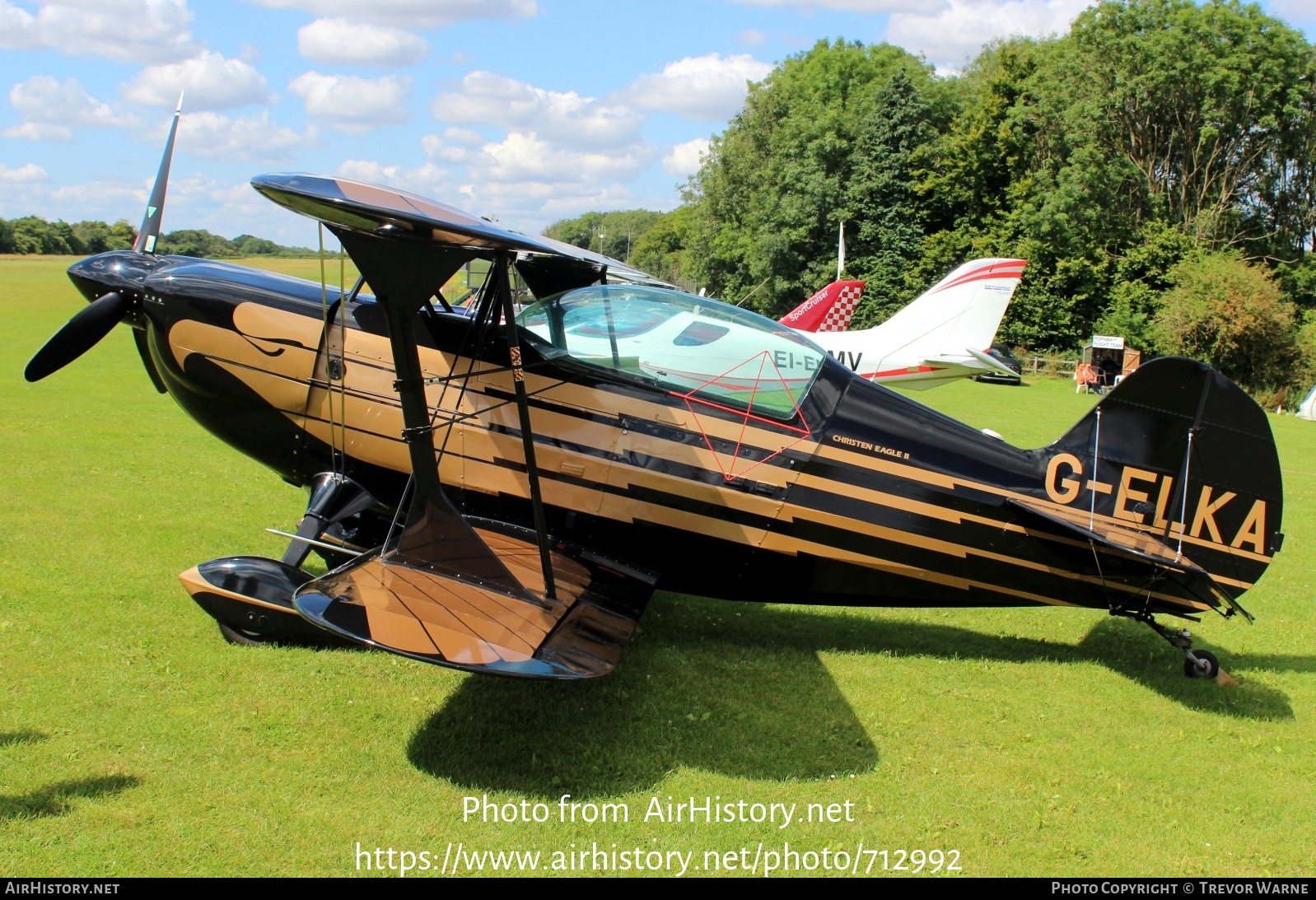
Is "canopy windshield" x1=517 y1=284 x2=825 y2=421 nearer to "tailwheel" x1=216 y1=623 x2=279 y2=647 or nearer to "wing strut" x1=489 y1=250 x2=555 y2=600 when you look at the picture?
"wing strut" x1=489 y1=250 x2=555 y2=600

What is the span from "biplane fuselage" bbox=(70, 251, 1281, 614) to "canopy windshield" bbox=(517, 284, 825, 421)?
0.13 ft

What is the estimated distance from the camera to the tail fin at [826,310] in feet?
79.0

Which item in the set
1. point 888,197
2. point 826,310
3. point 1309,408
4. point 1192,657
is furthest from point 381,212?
point 888,197

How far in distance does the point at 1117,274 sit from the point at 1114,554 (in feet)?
125

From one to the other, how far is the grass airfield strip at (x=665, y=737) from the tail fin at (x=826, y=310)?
17.6m

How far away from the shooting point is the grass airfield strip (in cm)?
372

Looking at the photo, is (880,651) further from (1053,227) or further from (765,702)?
(1053,227)

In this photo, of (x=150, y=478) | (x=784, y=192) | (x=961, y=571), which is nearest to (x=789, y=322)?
(x=150, y=478)

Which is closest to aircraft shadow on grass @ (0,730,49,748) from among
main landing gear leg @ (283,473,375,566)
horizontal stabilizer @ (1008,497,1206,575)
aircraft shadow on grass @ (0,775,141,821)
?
aircraft shadow on grass @ (0,775,141,821)

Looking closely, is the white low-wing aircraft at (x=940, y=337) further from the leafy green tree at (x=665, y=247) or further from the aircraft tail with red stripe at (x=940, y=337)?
the leafy green tree at (x=665, y=247)

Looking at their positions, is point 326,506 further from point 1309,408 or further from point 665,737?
point 1309,408

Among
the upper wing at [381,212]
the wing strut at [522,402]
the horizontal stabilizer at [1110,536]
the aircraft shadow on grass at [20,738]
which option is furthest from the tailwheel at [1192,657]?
the aircraft shadow on grass at [20,738]

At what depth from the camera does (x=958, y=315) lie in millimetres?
19719

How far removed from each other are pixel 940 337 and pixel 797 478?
15.5 meters
